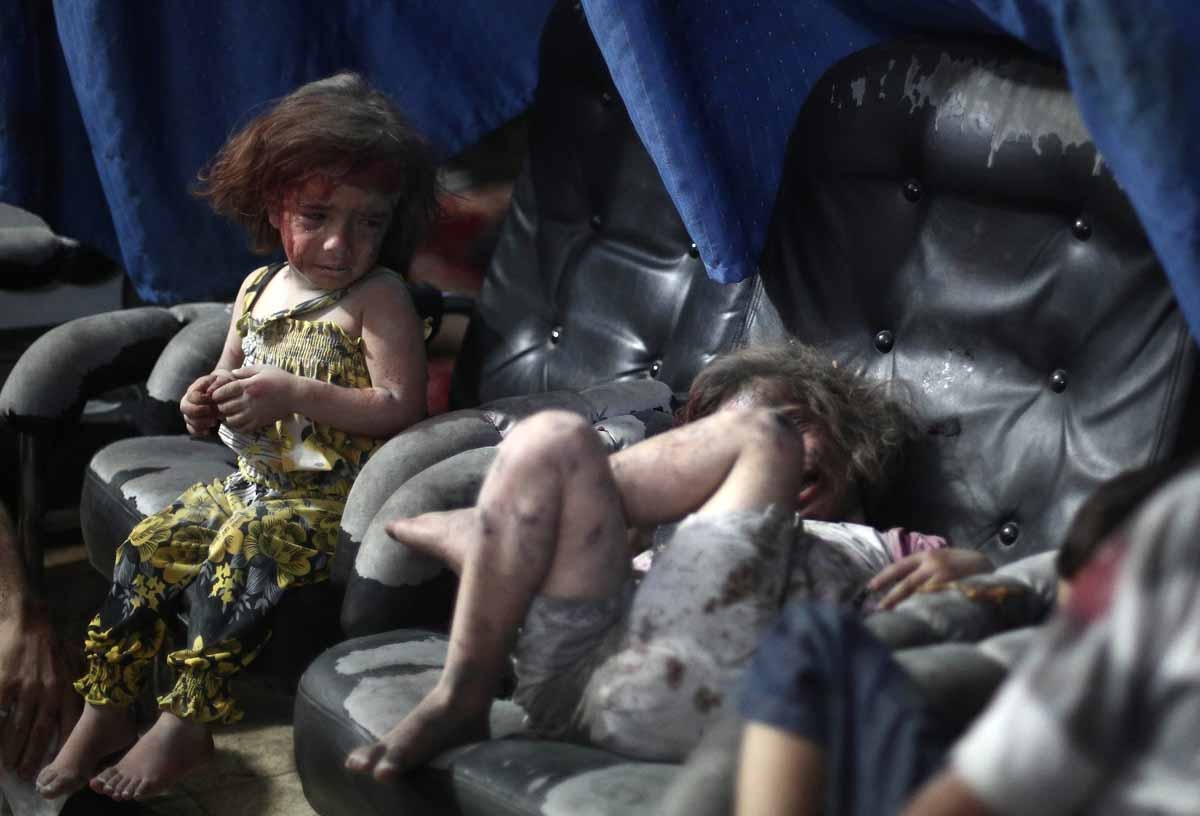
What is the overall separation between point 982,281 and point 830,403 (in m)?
0.30

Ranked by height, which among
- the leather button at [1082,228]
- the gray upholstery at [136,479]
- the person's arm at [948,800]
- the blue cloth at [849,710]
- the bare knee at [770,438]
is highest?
the leather button at [1082,228]

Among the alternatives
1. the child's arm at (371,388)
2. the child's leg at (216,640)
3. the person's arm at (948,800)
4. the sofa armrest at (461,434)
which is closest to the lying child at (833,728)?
the person's arm at (948,800)

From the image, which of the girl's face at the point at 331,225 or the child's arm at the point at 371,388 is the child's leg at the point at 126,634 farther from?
the girl's face at the point at 331,225

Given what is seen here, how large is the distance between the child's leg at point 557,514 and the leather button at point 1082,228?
571mm

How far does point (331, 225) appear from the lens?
221 centimetres

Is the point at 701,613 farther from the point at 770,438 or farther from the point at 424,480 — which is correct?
the point at 424,480

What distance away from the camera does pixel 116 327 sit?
258 cm

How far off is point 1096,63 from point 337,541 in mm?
1082

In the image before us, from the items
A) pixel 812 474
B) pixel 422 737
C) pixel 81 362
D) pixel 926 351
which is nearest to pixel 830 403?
pixel 812 474

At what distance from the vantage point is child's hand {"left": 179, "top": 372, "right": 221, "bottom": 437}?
2.15 metres

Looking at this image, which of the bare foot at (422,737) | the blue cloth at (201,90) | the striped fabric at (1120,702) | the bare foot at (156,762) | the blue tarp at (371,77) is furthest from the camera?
the blue cloth at (201,90)

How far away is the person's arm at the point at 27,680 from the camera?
6.72ft

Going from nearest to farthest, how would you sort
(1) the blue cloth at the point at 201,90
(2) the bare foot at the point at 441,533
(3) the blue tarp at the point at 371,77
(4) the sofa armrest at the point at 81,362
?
(2) the bare foot at the point at 441,533, (3) the blue tarp at the point at 371,77, (4) the sofa armrest at the point at 81,362, (1) the blue cloth at the point at 201,90

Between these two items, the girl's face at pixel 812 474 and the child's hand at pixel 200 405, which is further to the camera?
the child's hand at pixel 200 405
